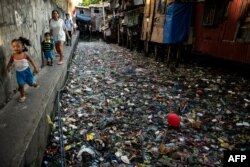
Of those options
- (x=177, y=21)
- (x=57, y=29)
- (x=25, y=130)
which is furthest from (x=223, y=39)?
(x=25, y=130)

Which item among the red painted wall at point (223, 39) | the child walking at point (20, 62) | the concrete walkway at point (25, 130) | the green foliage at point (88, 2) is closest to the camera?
the concrete walkway at point (25, 130)

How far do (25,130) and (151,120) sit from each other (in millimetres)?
2299

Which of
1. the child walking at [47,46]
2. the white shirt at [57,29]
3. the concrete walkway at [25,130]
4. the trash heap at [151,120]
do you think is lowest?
the trash heap at [151,120]

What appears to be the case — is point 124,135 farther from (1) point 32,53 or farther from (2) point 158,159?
(1) point 32,53

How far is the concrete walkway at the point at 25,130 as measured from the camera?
237cm

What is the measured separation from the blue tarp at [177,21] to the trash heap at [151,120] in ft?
7.61

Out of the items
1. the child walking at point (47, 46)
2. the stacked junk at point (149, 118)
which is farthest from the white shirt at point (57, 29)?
the stacked junk at point (149, 118)

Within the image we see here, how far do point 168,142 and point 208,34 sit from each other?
612cm

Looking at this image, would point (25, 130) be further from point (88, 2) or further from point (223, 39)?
point (88, 2)

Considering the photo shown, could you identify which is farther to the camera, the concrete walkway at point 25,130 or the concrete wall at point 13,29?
the concrete wall at point 13,29

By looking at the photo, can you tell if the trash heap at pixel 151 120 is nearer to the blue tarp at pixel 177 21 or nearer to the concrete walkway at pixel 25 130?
the concrete walkway at pixel 25 130

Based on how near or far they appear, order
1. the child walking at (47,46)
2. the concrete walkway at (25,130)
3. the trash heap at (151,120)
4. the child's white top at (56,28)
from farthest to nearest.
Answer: the child's white top at (56,28)
the child walking at (47,46)
the trash heap at (151,120)
the concrete walkway at (25,130)

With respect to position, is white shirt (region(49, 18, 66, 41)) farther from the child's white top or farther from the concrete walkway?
the concrete walkway

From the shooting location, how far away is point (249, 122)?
426cm
